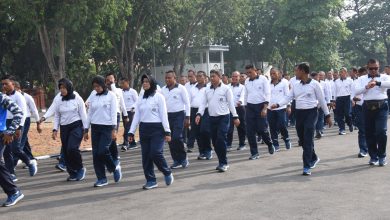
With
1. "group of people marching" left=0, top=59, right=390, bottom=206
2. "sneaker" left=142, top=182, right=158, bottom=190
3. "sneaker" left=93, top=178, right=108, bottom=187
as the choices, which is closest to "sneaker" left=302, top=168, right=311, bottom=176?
"group of people marching" left=0, top=59, right=390, bottom=206

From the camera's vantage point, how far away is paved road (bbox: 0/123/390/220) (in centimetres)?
648

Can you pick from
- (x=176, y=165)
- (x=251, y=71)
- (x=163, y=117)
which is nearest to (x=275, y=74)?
(x=251, y=71)

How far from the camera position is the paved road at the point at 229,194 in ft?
21.3

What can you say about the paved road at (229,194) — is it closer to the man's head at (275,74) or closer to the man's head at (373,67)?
the man's head at (373,67)

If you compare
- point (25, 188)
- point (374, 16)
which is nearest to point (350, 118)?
point (25, 188)

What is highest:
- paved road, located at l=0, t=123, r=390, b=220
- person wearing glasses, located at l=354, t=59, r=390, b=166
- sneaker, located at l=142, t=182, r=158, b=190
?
person wearing glasses, located at l=354, t=59, r=390, b=166

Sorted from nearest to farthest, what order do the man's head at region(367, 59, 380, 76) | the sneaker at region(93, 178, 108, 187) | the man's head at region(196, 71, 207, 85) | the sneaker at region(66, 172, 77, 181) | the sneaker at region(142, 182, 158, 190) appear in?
the sneaker at region(142, 182, 158, 190) < the sneaker at region(93, 178, 108, 187) < the sneaker at region(66, 172, 77, 181) < the man's head at region(367, 59, 380, 76) < the man's head at region(196, 71, 207, 85)

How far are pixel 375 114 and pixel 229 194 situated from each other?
12.1ft

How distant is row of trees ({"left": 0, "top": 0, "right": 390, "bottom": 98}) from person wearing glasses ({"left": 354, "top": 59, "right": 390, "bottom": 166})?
46.2 ft

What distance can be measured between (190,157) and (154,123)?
12.1 ft

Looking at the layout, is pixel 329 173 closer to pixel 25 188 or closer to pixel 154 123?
pixel 154 123

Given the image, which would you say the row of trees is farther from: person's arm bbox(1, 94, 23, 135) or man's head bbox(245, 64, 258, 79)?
person's arm bbox(1, 94, 23, 135)

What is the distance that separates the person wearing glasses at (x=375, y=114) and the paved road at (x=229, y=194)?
1.12ft

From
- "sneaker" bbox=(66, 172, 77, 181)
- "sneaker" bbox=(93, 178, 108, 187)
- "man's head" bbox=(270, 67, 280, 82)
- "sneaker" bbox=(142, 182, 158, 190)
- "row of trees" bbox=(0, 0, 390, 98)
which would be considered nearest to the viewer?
"sneaker" bbox=(142, 182, 158, 190)
